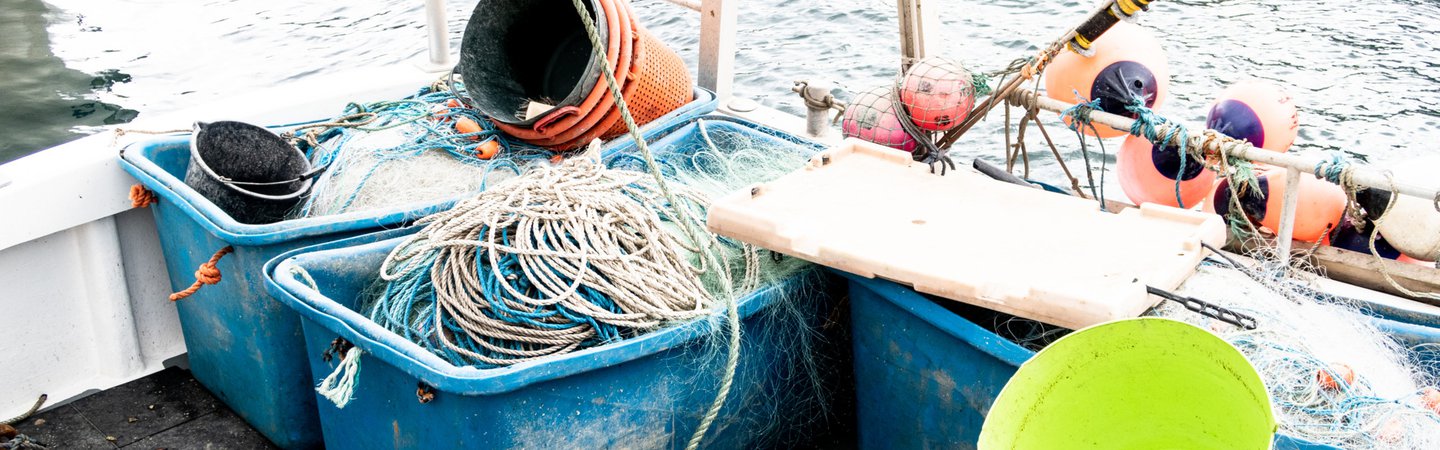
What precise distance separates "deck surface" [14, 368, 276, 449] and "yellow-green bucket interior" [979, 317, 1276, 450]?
87.5 inches

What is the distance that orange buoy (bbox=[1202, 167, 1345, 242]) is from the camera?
128 inches

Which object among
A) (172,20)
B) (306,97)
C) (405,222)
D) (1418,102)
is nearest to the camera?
(405,222)

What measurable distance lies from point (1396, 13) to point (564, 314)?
8321 millimetres

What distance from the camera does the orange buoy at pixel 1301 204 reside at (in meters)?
3.25

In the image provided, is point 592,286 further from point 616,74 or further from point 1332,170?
point 1332,170

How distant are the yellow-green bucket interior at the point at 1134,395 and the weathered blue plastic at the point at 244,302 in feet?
5.76

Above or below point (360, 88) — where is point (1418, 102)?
below

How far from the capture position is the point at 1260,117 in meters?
3.28

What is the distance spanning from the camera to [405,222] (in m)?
3.02

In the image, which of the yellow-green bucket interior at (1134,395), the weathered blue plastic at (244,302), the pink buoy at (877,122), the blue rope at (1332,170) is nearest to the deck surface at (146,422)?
the weathered blue plastic at (244,302)

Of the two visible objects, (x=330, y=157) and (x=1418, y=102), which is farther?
(x=1418, y=102)

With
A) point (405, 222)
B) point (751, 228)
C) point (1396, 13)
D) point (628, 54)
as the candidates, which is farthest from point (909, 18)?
point (1396, 13)

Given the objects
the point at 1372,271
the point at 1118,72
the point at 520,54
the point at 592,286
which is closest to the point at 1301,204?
the point at 1372,271

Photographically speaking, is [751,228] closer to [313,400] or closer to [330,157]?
[313,400]
